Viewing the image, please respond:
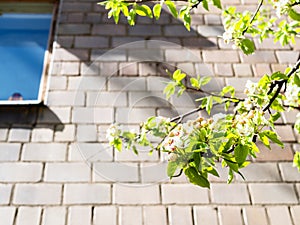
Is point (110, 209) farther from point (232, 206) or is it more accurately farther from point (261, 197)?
point (261, 197)

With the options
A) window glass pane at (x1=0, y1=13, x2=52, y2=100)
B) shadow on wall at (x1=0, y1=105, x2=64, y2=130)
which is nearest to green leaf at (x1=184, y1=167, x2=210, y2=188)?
shadow on wall at (x1=0, y1=105, x2=64, y2=130)

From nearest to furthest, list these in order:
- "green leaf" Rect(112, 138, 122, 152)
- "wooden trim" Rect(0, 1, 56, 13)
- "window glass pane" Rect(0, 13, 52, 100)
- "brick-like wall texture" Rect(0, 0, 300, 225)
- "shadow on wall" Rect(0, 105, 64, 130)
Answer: "green leaf" Rect(112, 138, 122, 152) < "brick-like wall texture" Rect(0, 0, 300, 225) < "shadow on wall" Rect(0, 105, 64, 130) < "window glass pane" Rect(0, 13, 52, 100) < "wooden trim" Rect(0, 1, 56, 13)

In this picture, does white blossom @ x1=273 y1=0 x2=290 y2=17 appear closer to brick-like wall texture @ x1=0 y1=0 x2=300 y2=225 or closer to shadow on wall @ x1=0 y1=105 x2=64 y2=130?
brick-like wall texture @ x1=0 y1=0 x2=300 y2=225

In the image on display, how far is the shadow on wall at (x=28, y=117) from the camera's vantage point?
2.03 meters

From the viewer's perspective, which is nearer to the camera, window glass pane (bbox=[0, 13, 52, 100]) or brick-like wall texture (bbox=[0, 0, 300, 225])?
brick-like wall texture (bbox=[0, 0, 300, 225])

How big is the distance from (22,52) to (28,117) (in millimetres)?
735

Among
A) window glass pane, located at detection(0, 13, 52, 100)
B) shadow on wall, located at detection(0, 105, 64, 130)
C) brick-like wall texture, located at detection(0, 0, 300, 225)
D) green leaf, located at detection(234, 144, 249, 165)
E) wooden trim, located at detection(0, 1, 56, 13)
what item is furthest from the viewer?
wooden trim, located at detection(0, 1, 56, 13)

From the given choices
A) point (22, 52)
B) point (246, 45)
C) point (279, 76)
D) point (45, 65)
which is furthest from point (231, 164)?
point (22, 52)

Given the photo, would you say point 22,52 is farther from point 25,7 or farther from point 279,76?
point 279,76

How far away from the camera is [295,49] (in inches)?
97.0

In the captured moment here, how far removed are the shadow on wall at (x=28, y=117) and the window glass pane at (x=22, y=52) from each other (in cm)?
22

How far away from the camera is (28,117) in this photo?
6.72ft

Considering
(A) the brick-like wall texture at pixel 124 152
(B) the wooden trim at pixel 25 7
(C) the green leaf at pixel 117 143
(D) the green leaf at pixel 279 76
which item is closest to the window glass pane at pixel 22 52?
(B) the wooden trim at pixel 25 7

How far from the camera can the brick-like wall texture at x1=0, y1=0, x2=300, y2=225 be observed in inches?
68.9
